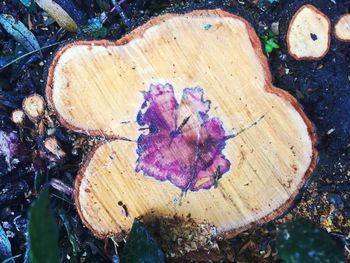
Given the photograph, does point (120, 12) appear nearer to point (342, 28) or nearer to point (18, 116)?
point (18, 116)

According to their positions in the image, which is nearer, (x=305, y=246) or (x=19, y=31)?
(x=305, y=246)

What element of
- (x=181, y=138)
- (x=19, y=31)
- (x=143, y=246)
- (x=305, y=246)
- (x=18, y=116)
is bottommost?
(x=305, y=246)

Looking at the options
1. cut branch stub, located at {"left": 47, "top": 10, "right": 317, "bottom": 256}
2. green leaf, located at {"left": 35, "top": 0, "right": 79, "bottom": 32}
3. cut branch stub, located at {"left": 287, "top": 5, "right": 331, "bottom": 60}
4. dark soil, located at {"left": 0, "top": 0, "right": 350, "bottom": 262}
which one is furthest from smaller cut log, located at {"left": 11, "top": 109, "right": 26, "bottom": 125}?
cut branch stub, located at {"left": 287, "top": 5, "right": 331, "bottom": 60}

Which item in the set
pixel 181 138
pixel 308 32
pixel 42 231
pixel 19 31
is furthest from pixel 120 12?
pixel 42 231

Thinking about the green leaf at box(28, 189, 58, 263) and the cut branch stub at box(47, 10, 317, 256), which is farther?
the cut branch stub at box(47, 10, 317, 256)

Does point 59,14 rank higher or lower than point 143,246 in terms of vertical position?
higher

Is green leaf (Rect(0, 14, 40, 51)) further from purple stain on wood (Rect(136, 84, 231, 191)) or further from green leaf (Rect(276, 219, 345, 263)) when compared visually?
green leaf (Rect(276, 219, 345, 263))

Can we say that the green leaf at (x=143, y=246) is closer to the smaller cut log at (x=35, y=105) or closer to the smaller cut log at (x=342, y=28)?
the smaller cut log at (x=35, y=105)
